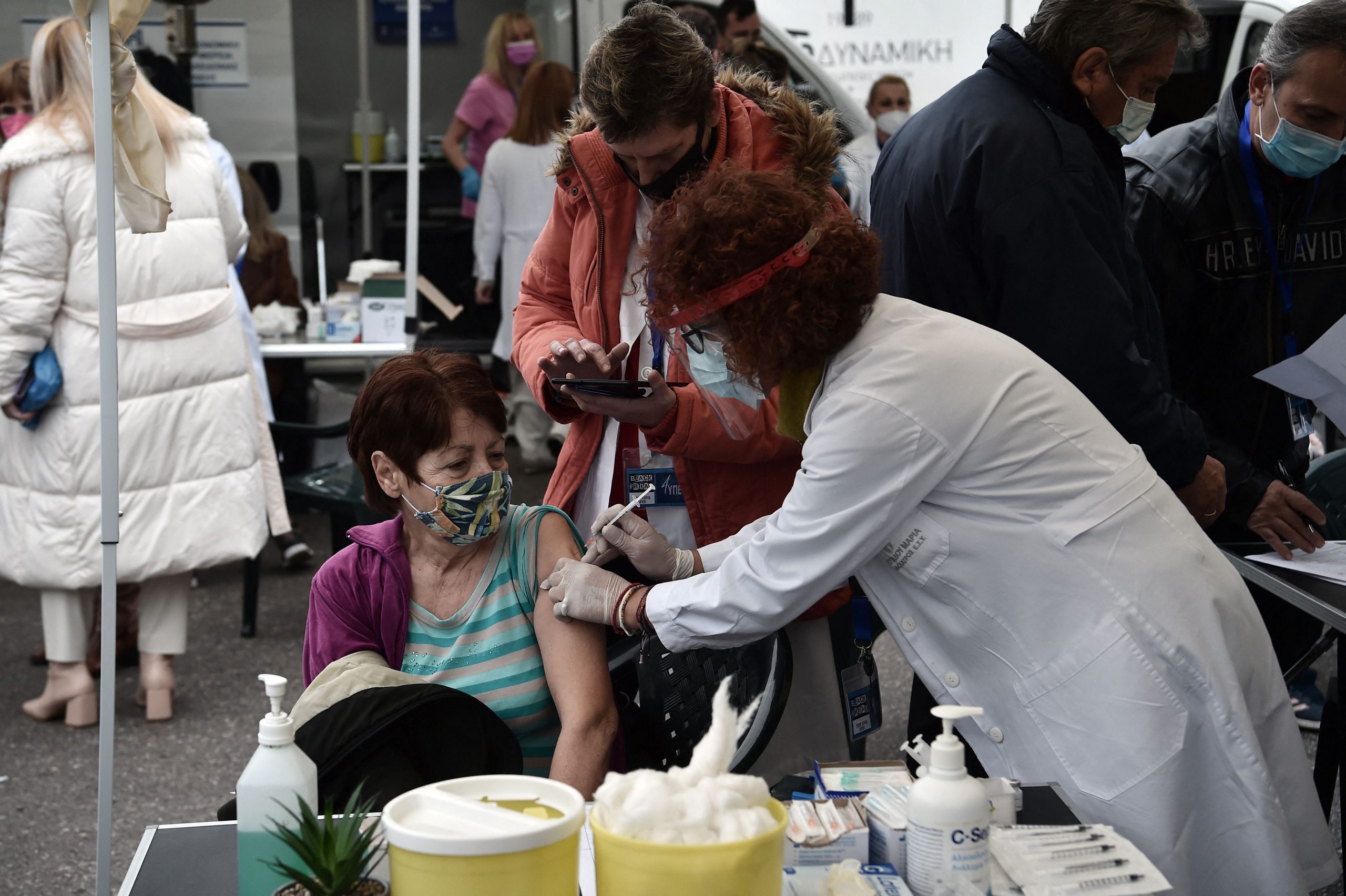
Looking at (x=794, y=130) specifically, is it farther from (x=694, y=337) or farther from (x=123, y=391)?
(x=123, y=391)

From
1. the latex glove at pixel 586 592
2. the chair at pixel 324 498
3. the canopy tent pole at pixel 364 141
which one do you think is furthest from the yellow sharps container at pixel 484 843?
the canopy tent pole at pixel 364 141

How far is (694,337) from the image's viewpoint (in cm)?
167

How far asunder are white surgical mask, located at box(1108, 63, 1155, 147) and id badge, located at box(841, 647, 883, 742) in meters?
1.02

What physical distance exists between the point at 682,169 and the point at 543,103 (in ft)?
13.2

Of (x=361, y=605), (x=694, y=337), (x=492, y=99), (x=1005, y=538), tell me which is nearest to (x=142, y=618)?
(x=361, y=605)

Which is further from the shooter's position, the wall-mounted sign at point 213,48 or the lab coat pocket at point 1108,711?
the wall-mounted sign at point 213,48

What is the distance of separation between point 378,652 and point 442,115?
268 inches

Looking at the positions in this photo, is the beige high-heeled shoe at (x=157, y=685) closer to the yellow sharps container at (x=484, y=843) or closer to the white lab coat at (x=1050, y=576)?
the white lab coat at (x=1050, y=576)

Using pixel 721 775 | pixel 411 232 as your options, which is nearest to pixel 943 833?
pixel 721 775

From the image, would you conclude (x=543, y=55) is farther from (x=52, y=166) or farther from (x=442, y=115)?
(x=52, y=166)

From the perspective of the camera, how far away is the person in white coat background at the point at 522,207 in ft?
19.5

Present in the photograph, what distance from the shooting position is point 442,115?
823 cm

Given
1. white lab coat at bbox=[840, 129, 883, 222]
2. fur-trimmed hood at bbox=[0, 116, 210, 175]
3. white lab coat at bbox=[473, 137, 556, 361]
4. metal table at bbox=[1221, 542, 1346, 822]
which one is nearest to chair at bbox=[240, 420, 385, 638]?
fur-trimmed hood at bbox=[0, 116, 210, 175]

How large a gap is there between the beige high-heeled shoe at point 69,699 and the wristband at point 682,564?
2623 mm
